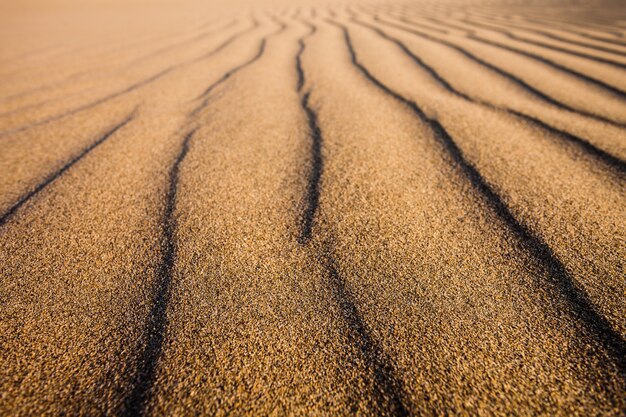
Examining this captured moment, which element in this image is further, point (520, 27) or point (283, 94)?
point (520, 27)

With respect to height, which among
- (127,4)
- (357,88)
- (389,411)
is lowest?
(389,411)

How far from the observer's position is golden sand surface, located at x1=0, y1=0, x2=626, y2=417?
1.41 feet

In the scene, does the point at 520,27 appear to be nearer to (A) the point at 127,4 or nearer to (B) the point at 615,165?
(B) the point at 615,165

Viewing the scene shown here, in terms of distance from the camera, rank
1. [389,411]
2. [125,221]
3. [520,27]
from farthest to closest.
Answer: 1. [520,27]
2. [125,221]
3. [389,411]

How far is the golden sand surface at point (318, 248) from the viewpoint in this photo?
0.43 m

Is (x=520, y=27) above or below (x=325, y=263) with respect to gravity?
above

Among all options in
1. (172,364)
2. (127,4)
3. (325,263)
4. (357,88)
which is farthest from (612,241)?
(127,4)

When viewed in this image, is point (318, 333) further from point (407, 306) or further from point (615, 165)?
point (615, 165)

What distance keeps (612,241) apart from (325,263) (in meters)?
0.53

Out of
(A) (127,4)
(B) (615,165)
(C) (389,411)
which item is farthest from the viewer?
(A) (127,4)

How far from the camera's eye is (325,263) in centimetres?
60

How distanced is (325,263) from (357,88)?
0.99 m

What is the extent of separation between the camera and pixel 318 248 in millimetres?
634

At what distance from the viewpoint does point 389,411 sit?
40cm
